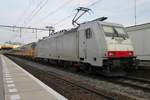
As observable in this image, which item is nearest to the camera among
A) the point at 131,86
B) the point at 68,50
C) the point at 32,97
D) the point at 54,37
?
the point at 32,97

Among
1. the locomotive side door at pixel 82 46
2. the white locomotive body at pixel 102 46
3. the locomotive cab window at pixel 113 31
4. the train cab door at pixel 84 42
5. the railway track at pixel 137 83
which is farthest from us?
the locomotive side door at pixel 82 46

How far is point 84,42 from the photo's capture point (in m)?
15.6

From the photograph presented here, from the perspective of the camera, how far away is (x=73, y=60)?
692 inches

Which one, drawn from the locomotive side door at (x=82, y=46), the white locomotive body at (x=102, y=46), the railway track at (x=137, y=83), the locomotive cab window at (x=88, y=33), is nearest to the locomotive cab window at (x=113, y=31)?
the white locomotive body at (x=102, y=46)

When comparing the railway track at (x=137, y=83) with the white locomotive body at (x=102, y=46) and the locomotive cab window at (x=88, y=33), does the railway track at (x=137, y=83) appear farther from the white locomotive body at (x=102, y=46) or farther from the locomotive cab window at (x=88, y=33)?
the locomotive cab window at (x=88, y=33)

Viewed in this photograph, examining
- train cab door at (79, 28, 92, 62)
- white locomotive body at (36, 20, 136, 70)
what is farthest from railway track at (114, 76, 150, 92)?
train cab door at (79, 28, 92, 62)

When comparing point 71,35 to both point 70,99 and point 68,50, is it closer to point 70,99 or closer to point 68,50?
point 68,50

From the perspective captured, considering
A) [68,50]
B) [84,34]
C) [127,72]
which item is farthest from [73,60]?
[127,72]

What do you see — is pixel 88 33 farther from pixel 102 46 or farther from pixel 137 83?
pixel 137 83

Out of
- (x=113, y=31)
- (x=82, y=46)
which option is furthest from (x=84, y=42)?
(x=113, y=31)

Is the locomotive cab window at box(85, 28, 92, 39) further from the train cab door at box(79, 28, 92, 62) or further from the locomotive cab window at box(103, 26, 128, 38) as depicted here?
the locomotive cab window at box(103, 26, 128, 38)

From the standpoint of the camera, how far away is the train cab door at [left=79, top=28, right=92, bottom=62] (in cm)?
1513

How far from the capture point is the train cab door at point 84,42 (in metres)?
15.1

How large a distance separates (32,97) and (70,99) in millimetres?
1286
